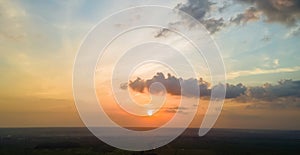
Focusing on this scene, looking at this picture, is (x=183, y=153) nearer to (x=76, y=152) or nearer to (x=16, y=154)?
(x=76, y=152)

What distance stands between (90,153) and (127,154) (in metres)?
17.7

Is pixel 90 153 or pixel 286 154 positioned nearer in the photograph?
pixel 90 153

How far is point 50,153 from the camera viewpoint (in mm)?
102250

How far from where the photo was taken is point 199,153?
4513 inches

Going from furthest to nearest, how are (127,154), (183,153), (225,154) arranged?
(225,154)
(183,153)
(127,154)

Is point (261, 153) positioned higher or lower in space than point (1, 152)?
lower

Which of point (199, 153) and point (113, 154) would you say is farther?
point (199, 153)

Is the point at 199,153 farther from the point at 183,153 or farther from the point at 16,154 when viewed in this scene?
the point at 16,154

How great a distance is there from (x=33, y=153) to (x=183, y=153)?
46.0 meters

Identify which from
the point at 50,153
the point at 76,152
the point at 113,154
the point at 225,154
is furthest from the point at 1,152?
the point at 225,154

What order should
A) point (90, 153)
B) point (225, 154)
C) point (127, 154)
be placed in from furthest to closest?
point (225, 154), point (90, 153), point (127, 154)

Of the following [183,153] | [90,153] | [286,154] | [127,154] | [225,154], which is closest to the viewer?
[127,154]

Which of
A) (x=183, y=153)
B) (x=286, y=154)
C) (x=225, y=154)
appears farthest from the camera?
(x=286, y=154)

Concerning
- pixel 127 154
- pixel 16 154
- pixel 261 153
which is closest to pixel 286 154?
pixel 261 153
